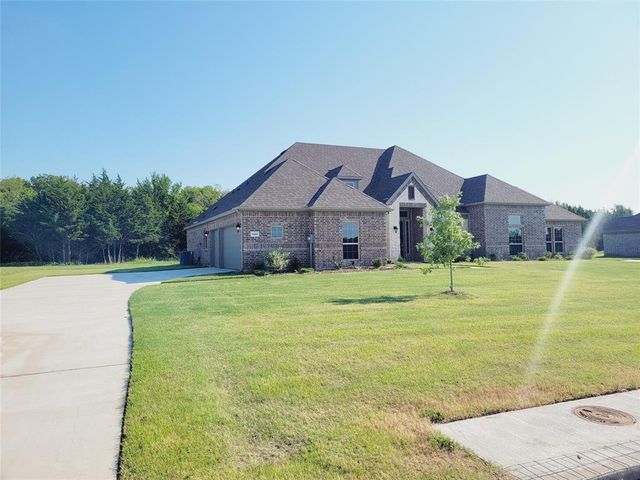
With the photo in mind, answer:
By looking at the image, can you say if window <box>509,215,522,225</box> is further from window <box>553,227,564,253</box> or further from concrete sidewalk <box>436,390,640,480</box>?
concrete sidewalk <box>436,390,640,480</box>

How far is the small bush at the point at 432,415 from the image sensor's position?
3.68m

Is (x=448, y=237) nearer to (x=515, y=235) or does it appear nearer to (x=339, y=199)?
(x=339, y=199)

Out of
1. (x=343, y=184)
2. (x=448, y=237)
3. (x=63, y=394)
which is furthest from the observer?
(x=343, y=184)

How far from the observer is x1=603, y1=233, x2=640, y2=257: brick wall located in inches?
1495

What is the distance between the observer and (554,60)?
13453 millimetres

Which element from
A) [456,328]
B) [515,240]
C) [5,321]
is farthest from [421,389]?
[515,240]

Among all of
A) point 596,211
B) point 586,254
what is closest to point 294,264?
point 586,254

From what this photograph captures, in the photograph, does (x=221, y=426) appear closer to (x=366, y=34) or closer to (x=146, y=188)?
(x=366, y=34)

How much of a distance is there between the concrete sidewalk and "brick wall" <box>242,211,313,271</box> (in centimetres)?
1767

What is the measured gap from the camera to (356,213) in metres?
22.6

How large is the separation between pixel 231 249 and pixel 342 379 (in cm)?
1994

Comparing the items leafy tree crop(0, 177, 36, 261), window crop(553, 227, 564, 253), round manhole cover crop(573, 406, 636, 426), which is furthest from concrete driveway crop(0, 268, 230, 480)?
leafy tree crop(0, 177, 36, 261)

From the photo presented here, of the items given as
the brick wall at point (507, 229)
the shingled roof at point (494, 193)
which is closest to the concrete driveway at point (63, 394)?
the brick wall at point (507, 229)

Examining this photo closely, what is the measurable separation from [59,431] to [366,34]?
1390 centimetres
